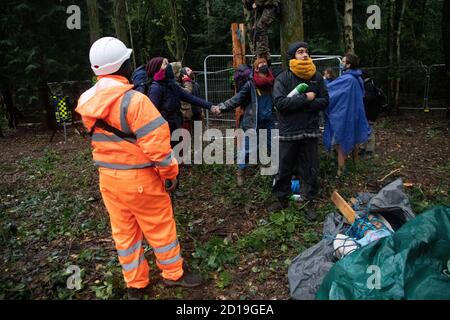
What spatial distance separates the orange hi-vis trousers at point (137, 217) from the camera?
3209 millimetres

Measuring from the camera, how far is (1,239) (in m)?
4.98

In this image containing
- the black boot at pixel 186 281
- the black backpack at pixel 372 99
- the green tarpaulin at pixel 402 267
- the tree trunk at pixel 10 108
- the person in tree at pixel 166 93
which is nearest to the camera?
the green tarpaulin at pixel 402 267

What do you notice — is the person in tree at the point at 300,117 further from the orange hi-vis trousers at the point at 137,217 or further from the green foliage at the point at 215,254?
the orange hi-vis trousers at the point at 137,217

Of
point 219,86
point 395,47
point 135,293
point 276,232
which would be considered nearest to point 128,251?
point 135,293

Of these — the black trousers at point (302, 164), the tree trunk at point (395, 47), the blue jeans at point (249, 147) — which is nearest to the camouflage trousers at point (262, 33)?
the blue jeans at point (249, 147)

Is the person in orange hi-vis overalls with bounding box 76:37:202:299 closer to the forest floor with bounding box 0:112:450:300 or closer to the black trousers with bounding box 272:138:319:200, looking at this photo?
the forest floor with bounding box 0:112:450:300

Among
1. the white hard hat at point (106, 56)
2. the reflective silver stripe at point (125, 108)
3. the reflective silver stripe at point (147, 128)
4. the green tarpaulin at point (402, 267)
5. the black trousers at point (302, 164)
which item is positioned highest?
the white hard hat at point (106, 56)

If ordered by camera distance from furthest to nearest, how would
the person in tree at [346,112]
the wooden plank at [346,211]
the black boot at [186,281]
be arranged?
the person in tree at [346,112]
the wooden plank at [346,211]
the black boot at [186,281]

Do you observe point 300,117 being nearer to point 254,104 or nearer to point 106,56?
point 254,104

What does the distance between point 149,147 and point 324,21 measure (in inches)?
577

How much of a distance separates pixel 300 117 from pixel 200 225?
193cm

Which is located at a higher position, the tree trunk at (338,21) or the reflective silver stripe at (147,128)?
the tree trunk at (338,21)

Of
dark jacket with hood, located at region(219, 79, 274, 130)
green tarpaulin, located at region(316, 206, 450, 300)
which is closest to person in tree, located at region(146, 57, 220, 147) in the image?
dark jacket with hood, located at region(219, 79, 274, 130)

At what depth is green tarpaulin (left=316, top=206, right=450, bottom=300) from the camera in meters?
2.76
